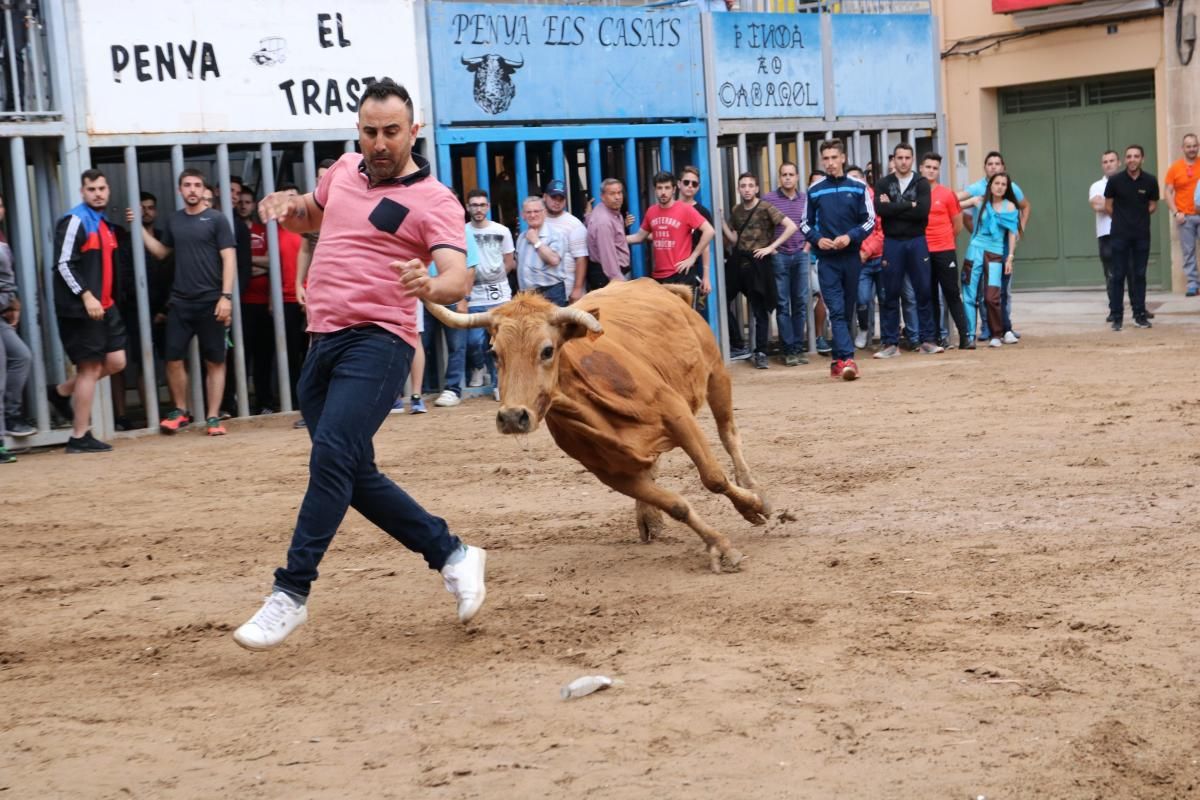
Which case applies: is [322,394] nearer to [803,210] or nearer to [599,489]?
[599,489]

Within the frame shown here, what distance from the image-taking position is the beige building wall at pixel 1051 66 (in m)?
23.1

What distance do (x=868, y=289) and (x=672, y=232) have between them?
2845mm

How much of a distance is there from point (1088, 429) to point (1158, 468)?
5.71 ft

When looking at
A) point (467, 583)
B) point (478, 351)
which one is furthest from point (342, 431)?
point (478, 351)

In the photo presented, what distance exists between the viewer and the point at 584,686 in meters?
5.33

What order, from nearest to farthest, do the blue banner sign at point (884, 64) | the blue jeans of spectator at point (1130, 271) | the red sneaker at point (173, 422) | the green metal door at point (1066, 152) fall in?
the red sneaker at point (173, 422) → the blue jeans of spectator at point (1130, 271) → the blue banner sign at point (884, 64) → the green metal door at point (1066, 152)

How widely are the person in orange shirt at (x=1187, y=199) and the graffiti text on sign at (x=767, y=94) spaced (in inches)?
214

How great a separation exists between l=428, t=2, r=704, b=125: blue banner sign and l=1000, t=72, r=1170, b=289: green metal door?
10254 millimetres

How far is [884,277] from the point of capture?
16.8m

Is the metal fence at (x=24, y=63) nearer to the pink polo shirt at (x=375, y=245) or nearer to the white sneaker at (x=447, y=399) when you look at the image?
the white sneaker at (x=447, y=399)

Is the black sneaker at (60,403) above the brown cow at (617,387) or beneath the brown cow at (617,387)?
beneath

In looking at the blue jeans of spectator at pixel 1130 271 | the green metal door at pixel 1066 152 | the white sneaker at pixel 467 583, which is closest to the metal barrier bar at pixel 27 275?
the white sneaker at pixel 467 583

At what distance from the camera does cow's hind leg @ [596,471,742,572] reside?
7188mm

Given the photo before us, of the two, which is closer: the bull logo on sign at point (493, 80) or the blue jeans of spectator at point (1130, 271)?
the bull logo on sign at point (493, 80)
